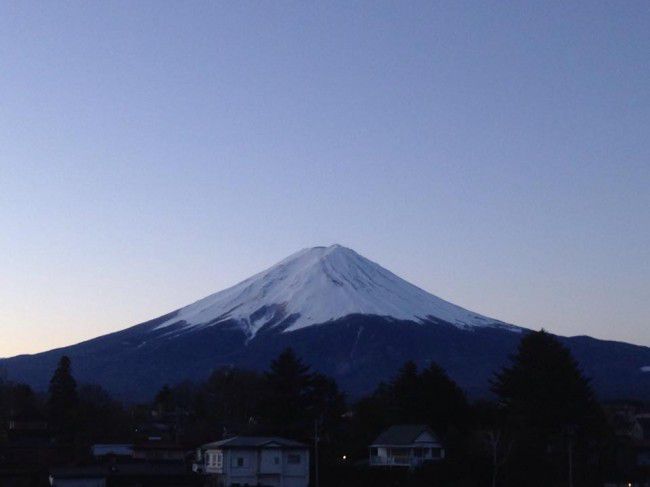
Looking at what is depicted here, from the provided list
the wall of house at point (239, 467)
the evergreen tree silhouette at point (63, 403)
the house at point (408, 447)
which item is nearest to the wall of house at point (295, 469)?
the wall of house at point (239, 467)

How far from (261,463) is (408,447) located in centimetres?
535

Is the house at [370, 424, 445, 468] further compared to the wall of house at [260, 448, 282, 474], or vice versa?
the house at [370, 424, 445, 468]

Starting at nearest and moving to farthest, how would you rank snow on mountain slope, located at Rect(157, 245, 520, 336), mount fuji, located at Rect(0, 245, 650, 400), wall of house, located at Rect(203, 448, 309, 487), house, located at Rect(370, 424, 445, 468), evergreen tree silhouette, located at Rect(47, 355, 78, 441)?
wall of house, located at Rect(203, 448, 309, 487)
house, located at Rect(370, 424, 445, 468)
evergreen tree silhouette, located at Rect(47, 355, 78, 441)
mount fuji, located at Rect(0, 245, 650, 400)
snow on mountain slope, located at Rect(157, 245, 520, 336)

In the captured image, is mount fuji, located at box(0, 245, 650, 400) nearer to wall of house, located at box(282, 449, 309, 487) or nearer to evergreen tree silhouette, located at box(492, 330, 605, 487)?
evergreen tree silhouette, located at box(492, 330, 605, 487)

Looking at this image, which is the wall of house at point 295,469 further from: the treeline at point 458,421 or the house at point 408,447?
the house at point 408,447

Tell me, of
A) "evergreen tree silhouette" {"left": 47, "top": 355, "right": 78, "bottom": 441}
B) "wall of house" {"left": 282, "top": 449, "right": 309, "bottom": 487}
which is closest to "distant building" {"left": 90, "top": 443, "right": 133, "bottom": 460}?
"evergreen tree silhouette" {"left": 47, "top": 355, "right": 78, "bottom": 441}

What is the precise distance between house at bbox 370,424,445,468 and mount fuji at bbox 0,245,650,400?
100540mm

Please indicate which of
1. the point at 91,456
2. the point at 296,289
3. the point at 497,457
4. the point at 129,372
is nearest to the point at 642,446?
the point at 497,457

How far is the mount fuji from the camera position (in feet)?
531

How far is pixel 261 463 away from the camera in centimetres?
4350

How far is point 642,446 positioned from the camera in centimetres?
5025

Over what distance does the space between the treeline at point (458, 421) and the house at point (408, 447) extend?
0.82m

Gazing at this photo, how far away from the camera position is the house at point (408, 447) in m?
44.2

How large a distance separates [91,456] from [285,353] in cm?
933
